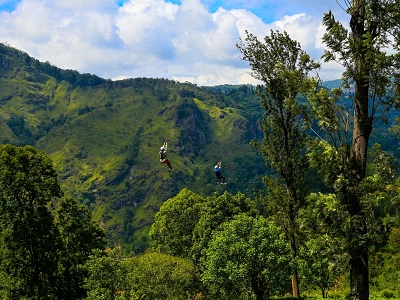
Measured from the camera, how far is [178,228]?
2277 inches

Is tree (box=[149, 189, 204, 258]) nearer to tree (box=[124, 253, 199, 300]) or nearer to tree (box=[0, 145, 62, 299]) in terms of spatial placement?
tree (box=[124, 253, 199, 300])

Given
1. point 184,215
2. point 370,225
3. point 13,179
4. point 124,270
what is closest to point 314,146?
point 370,225

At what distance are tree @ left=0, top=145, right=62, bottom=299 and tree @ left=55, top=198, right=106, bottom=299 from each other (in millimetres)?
2482

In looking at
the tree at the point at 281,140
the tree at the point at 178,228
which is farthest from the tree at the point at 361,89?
the tree at the point at 178,228

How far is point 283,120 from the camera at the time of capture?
2703 cm

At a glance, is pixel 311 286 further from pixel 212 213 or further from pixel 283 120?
pixel 283 120

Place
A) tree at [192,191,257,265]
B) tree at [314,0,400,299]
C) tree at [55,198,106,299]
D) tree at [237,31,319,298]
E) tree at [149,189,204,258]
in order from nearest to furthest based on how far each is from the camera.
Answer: tree at [314,0,400,299] < tree at [237,31,319,298] < tree at [55,198,106,299] < tree at [192,191,257,265] < tree at [149,189,204,258]

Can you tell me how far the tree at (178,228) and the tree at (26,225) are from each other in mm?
24580

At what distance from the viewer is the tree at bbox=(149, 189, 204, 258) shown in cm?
5556

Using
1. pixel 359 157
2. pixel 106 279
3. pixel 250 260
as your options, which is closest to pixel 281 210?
pixel 250 260

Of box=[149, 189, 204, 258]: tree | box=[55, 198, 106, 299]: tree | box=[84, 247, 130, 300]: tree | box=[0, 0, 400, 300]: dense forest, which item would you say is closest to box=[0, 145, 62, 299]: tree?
box=[0, 0, 400, 300]: dense forest

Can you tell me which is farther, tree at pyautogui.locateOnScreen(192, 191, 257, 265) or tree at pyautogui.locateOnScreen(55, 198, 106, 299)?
tree at pyautogui.locateOnScreen(192, 191, 257, 265)

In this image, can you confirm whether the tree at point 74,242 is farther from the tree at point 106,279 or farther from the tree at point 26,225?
the tree at point 106,279

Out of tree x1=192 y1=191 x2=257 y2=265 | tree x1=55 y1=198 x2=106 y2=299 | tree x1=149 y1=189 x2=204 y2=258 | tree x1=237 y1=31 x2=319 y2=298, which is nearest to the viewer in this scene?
tree x1=237 y1=31 x2=319 y2=298
